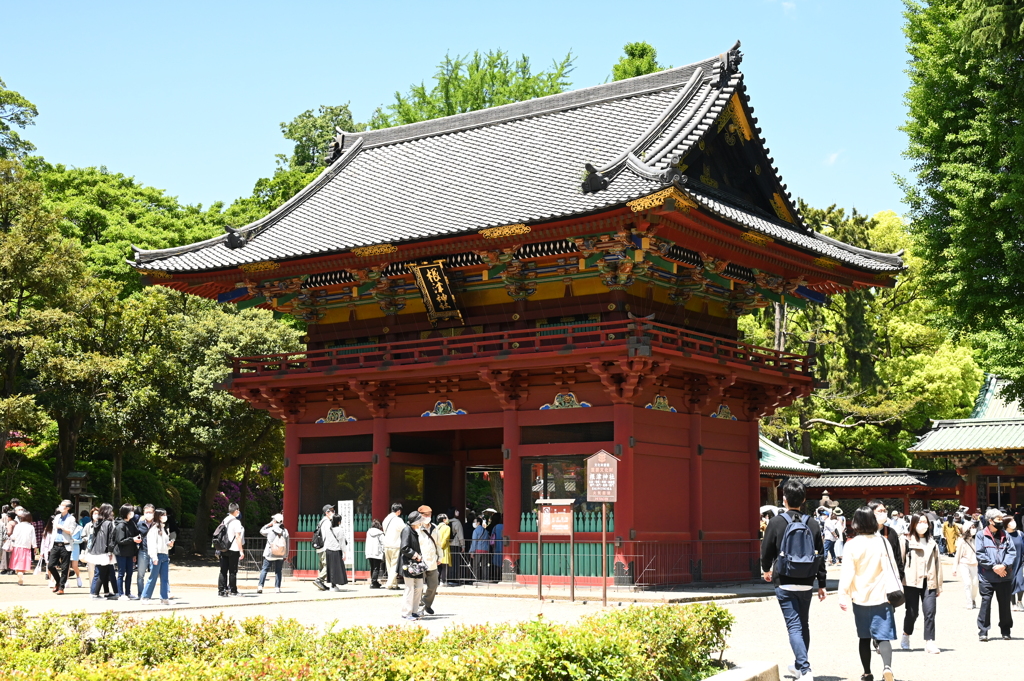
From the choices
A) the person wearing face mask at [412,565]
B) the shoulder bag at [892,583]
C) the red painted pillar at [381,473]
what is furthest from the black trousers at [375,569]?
the shoulder bag at [892,583]

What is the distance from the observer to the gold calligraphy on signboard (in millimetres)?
25766

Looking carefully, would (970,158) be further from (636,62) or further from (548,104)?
(636,62)

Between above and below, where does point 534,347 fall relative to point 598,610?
above

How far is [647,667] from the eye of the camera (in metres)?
9.55

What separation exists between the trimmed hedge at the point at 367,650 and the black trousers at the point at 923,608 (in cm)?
356

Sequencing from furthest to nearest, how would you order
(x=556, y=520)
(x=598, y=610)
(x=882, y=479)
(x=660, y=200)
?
(x=882, y=479)
(x=660, y=200)
(x=556, y=520)
(x=598, y=610)

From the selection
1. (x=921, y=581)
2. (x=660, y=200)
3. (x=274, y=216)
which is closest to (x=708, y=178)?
(x=660, y=200)

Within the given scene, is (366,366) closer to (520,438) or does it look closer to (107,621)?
(520,438)

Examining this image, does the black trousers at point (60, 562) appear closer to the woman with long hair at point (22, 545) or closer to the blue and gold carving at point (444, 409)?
the woman with long hair at point (22, 545)

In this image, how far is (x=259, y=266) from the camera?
26844 millimetres

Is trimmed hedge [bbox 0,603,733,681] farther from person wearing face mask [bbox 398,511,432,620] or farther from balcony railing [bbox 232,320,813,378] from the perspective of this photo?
balcony railing [bbox 232,320,813,378]

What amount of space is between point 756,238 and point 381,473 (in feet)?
34.9

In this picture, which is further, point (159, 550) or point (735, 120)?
point (735, 120)

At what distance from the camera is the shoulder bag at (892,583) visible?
36.0ft
